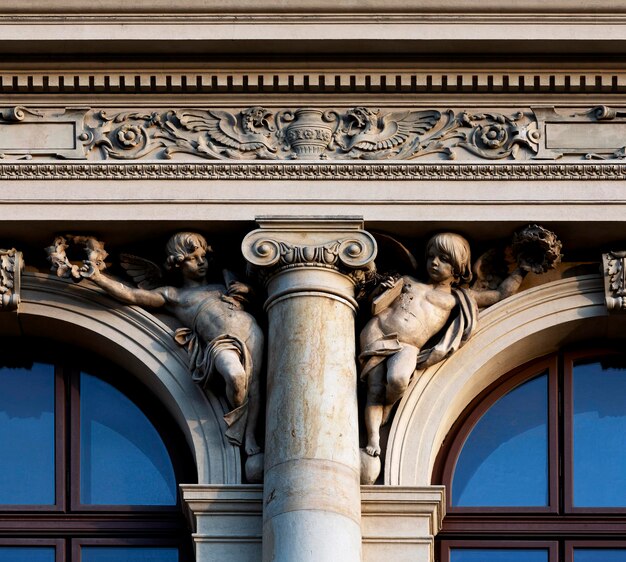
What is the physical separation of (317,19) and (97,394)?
366 cm

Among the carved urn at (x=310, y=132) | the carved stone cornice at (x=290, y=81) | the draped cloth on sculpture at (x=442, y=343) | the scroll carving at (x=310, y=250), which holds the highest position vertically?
the carved stone cornice at (x=290, y=81)

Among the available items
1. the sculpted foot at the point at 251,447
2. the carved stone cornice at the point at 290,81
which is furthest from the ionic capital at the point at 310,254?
the carved stone cornice at the point at 290,81

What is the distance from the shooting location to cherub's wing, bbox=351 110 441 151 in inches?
876

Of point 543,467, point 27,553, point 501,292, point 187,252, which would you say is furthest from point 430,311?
point 27,553

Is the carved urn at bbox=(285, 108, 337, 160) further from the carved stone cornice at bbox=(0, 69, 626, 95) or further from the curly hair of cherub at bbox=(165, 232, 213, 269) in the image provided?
the curly hair of cherub at bbox=(165, 232, 213, 269)

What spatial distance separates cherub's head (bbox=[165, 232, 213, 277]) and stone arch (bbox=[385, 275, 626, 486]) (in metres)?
2.03

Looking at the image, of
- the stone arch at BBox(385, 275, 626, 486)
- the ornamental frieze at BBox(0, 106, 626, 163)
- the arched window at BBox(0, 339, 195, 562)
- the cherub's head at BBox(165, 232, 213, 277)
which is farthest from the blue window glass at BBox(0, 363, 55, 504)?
the stone arch at BBox(385, 275, 626, 486)

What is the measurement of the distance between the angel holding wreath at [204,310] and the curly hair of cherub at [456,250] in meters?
1.61

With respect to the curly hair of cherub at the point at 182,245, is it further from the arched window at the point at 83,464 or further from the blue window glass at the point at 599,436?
the blue window glass at the point at 599,436

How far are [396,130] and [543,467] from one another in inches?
121

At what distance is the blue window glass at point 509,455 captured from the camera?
2195 cm

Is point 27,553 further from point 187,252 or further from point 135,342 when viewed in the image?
point 187,252

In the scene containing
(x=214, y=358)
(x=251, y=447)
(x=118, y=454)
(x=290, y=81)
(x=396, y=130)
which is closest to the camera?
(x=251, y=447)

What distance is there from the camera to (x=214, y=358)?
70.2 feet
